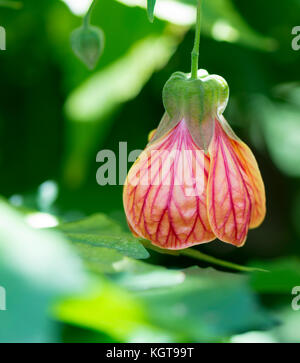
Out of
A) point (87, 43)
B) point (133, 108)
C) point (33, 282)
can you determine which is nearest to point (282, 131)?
point (133, 108)

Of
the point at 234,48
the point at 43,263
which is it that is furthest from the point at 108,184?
the point at 43,263

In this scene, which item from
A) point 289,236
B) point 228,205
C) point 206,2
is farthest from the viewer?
point 289,236

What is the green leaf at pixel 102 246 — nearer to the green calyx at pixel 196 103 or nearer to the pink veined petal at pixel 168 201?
the pink veined petal at pixel 168 201

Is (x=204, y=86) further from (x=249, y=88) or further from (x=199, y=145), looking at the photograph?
(x=249, y=88)

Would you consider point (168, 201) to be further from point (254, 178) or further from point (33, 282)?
point (33, 282)

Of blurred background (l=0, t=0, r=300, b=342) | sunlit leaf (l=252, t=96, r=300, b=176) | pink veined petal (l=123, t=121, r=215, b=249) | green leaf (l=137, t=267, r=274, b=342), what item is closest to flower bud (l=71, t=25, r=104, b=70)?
blurred background (l=0, t=0, r=300, b=342)

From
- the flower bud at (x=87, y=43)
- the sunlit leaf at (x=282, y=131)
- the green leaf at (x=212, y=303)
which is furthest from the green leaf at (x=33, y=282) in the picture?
the sunlit leaf at (x=282, y=131)

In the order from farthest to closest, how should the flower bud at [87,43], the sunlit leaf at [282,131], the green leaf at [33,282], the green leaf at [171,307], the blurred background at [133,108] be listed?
the sunlit leaf at [282,131] < the blurred background at [133,108] < the flower bud at [87,43] < the green leaf at [171,307] < the green leaf at [33,282]
